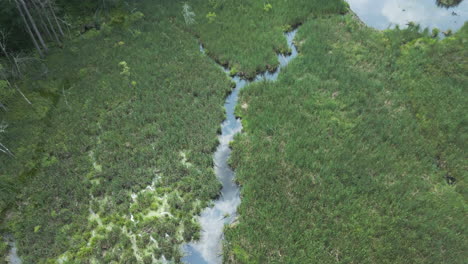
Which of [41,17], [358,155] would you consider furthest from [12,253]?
[358,155]

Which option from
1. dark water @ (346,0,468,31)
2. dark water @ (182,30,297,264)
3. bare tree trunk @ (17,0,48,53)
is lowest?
dark water @ (182,30,297,264)

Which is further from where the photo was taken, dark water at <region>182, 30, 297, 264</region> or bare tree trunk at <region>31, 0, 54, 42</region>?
bare tree trunk at <region>31, 0, 54, 42</region>

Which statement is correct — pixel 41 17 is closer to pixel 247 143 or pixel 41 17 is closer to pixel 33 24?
pixel 33 24

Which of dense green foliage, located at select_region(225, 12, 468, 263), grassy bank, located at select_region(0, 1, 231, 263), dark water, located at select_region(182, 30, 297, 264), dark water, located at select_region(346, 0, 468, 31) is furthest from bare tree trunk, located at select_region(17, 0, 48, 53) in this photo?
dark water, located at select_region(346, 0, 468, 31)

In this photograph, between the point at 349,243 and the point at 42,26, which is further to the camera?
the point at 42,26

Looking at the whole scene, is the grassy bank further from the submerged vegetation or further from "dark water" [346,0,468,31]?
"dark water" [346,0,468,31]

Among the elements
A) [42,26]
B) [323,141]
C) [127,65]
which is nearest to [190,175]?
[323,141]

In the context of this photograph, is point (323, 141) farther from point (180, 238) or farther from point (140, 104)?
point (140, 104)

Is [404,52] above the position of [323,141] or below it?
above
